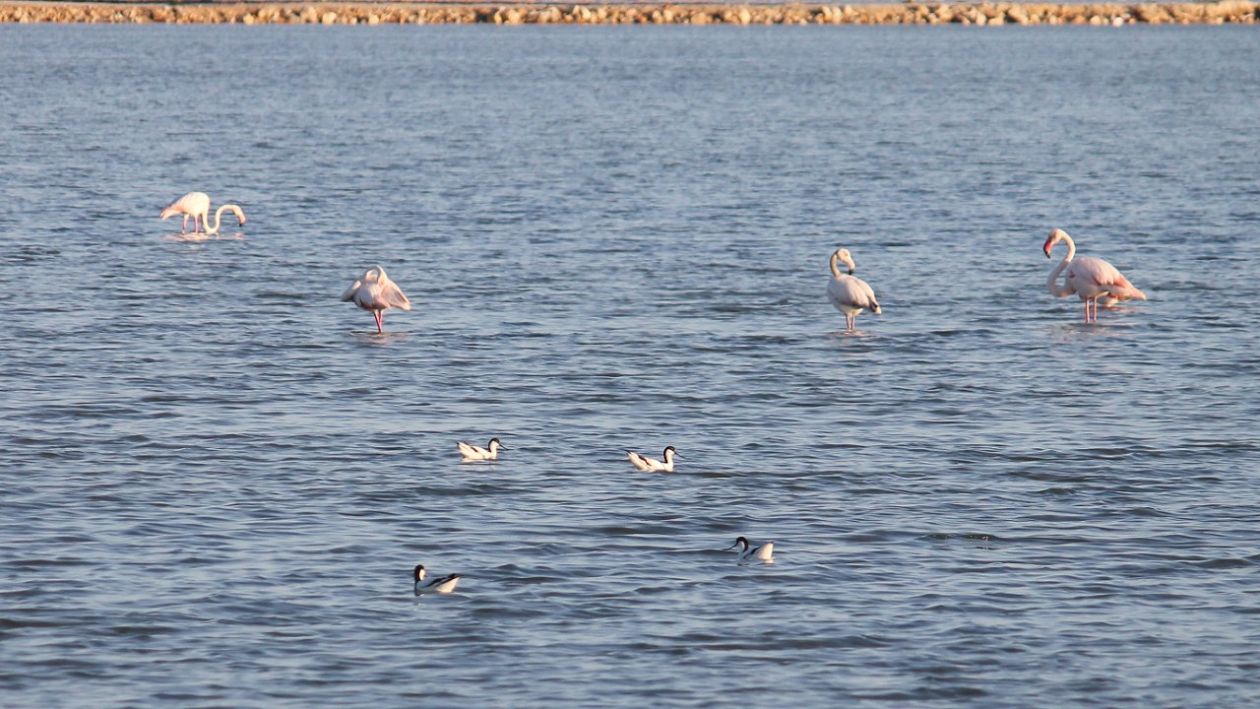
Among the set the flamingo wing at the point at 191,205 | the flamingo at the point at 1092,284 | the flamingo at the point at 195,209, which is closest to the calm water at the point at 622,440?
the flamingo at the point at 1092,284

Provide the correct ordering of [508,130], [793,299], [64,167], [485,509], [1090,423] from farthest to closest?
[508,130] < [64,167] < [793,299] < [1090,423] < [485,509]

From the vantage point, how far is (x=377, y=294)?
26938 millimetres

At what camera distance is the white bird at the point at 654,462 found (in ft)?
62.4

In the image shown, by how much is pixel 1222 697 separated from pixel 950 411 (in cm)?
920

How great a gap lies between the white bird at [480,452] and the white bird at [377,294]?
24.5ft

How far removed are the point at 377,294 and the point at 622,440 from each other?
279 inches

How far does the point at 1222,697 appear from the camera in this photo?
1351 cm

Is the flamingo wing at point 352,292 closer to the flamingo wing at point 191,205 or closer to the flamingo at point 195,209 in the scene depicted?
the flamingo at point 195,209

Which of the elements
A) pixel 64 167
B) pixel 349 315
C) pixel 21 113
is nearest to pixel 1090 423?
pixel 349 315

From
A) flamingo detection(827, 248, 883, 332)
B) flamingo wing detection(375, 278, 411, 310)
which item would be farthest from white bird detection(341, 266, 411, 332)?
flamingo detection(827, 248, 883, 332)

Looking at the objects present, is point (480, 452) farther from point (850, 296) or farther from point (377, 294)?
point (850, 296)

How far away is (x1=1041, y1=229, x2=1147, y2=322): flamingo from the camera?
2895cm

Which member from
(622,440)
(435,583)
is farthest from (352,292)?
(435,583)

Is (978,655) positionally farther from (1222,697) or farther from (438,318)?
(438,318)
